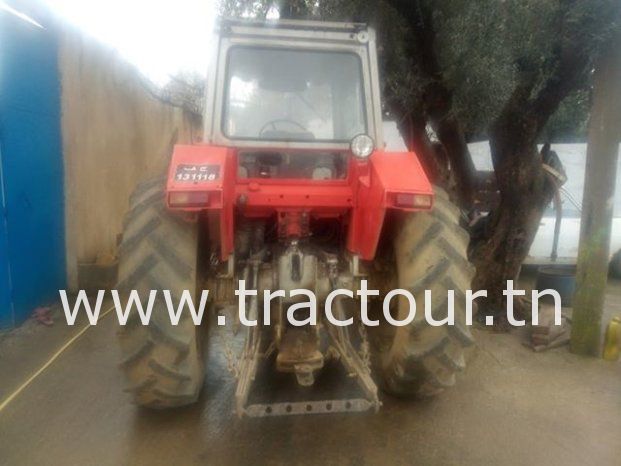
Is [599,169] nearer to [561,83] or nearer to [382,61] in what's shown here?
[561,83]

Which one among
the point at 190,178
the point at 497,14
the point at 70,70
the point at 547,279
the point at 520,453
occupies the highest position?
the point at 497,14

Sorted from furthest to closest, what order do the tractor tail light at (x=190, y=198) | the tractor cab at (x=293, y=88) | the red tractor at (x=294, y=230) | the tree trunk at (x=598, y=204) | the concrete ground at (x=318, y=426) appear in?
the tree trunk at (x=598, y=204) < the tractor cab at (x=293, y=88) < the concrete ground at (x=318, y=426) < the red tractor at (x=294, y=230) < the tractor tail light at (x=190, y=198)

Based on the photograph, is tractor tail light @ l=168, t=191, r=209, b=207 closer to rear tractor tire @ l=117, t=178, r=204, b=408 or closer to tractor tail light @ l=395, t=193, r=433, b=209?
rear tractor tire @ l=117, t=178, r=204, b=408

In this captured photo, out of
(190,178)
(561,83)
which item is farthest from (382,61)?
(190,178)

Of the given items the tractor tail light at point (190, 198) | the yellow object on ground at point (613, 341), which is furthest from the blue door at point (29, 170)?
the yellow object on ground at point (613, 341)

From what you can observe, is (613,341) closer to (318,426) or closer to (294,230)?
(318,426)

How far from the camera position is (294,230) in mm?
2924

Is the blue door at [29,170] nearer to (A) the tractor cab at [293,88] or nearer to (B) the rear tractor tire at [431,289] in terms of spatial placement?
(A) the tractor cab at [293,88]

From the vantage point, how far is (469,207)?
6.13 metres

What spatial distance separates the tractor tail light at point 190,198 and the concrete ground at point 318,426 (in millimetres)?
1322

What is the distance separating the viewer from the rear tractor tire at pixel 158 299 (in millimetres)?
2564

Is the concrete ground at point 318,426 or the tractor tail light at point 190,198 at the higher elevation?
the tractor tail light at point 190,198

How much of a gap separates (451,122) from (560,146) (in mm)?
3205

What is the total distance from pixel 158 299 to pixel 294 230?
32.5 inches
